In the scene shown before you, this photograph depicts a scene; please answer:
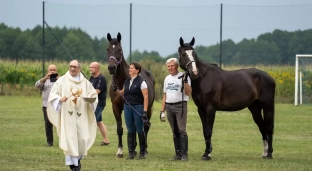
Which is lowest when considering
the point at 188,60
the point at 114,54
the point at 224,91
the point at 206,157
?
A: the point at 206,157

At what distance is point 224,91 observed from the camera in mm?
16875

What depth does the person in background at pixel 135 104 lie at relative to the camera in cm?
1608

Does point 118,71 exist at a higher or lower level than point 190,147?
higher

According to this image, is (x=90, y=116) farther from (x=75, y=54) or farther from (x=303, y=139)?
(x=75, y=54)

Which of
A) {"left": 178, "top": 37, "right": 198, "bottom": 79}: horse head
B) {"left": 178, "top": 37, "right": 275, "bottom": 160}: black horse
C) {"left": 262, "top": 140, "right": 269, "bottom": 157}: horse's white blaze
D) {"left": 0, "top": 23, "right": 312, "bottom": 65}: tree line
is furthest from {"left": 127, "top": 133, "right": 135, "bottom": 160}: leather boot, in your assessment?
{"left": 0, "top": 23, "right": 312, "bottom": 65}: tree line

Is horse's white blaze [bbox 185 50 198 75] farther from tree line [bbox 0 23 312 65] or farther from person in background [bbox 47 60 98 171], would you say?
tree line [bbox 0 23 312 65]

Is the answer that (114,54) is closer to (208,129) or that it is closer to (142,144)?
(142,144)

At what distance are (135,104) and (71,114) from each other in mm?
2540

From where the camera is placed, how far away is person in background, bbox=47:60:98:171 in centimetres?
1365

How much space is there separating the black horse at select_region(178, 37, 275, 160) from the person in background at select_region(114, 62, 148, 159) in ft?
2.92

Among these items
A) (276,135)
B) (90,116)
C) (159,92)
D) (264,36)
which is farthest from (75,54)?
(90,116)

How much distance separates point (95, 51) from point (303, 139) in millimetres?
26660

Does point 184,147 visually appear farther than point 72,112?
Yes

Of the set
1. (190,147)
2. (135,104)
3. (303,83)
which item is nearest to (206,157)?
(135,104)
